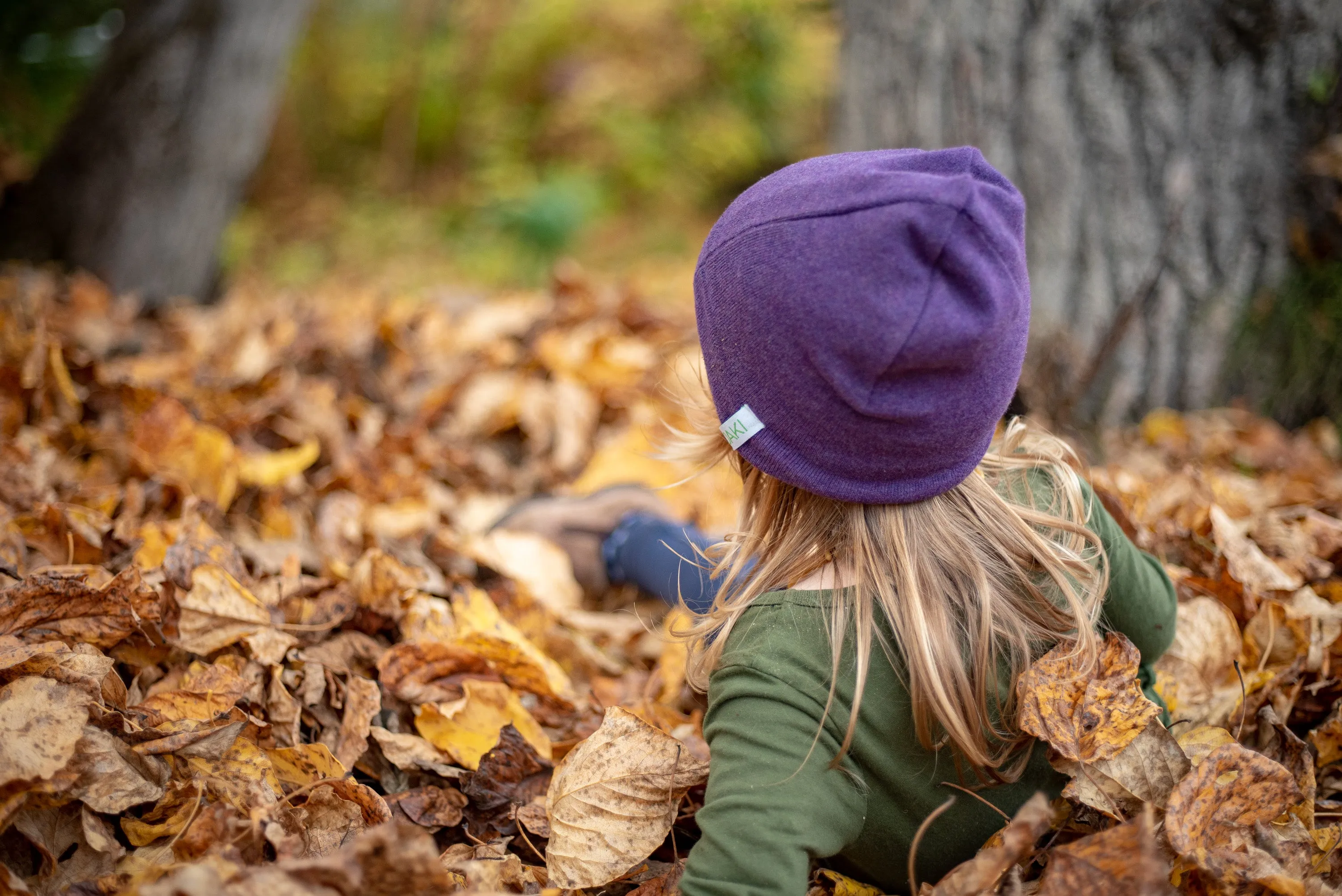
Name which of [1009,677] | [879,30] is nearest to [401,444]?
[1009,677]

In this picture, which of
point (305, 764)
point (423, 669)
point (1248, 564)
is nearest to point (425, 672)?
point (423, 669)

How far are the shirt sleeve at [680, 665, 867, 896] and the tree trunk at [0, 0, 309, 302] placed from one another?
3.34 metres

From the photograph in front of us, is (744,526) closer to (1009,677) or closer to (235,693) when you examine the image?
(1009,677)

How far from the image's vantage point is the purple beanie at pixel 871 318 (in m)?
0.96

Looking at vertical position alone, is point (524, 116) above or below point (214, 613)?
above

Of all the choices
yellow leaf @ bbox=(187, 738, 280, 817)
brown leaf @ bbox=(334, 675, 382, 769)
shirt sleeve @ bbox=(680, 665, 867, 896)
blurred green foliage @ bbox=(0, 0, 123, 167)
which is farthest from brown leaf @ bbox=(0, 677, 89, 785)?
blurred green foliage @ bbox=(0, 0, 123, 167)

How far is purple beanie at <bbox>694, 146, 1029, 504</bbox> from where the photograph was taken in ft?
3.15

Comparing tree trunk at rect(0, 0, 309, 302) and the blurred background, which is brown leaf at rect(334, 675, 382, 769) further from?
tree trunk at rect(0, 0, 309, 302)

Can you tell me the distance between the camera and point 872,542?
1092mm

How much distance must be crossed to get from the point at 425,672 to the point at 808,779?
1.99 feet

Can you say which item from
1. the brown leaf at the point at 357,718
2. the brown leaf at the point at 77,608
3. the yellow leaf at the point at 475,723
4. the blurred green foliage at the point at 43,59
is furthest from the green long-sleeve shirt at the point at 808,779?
the blurred green foliage at the point at 43,59

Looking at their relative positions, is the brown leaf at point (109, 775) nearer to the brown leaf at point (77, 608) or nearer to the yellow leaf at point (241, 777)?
the yellow leaf at point (241, 777)

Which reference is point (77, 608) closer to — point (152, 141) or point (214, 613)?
point (214, 613)

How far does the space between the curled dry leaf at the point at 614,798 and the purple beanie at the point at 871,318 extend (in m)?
0.36
